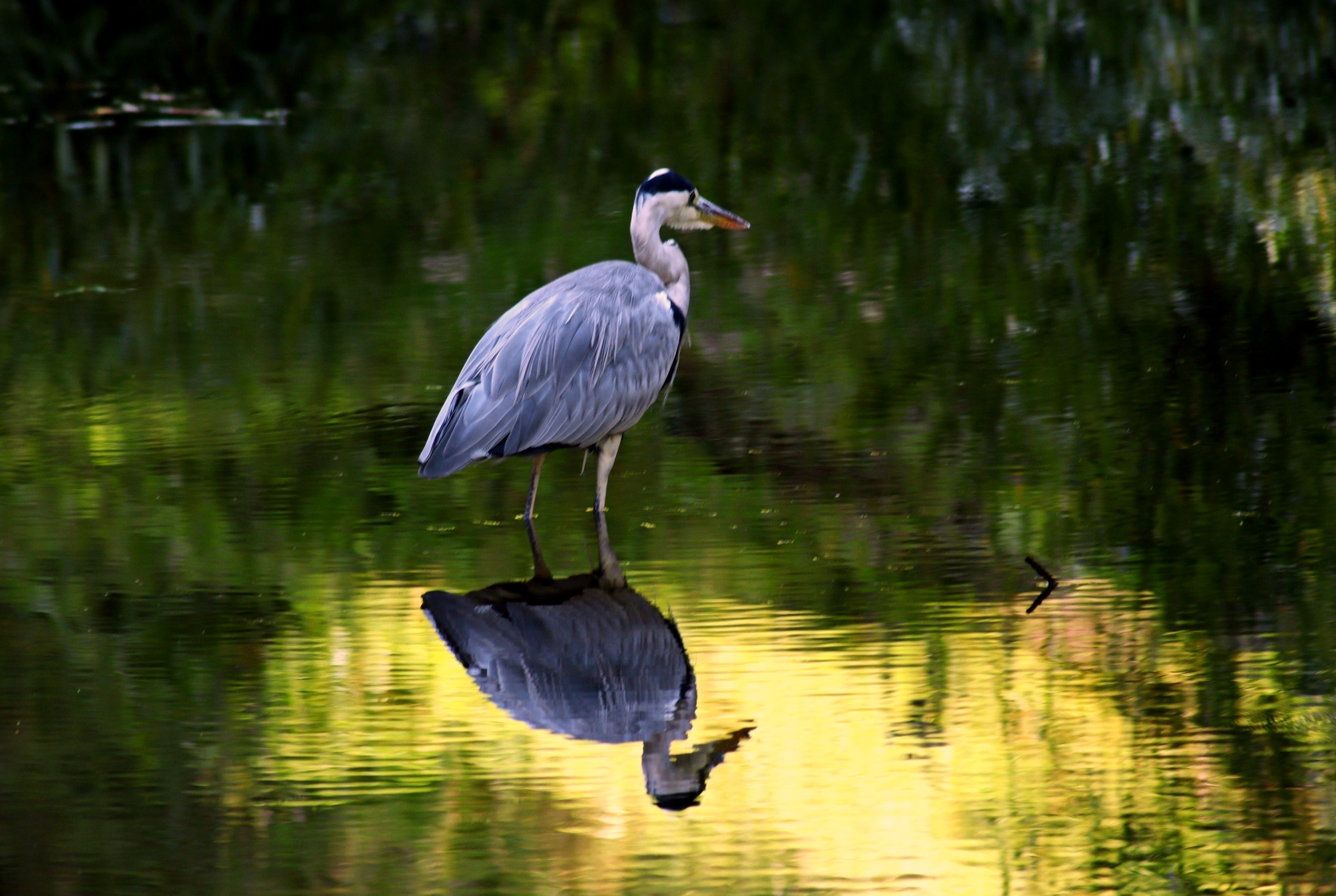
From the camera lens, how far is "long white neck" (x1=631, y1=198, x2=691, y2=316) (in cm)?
779

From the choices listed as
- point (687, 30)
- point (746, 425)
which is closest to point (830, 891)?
point (746, 425)

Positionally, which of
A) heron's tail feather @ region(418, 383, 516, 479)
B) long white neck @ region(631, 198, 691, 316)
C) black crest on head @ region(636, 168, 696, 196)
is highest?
black crest on head @ region(636, 168, 696, 196)

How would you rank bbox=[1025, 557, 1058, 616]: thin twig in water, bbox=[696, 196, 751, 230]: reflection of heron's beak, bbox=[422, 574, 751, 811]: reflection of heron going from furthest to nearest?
bbox=[696, 196, 751, 230]: reflection of heron's beak → bbox=[1025, 557, 1058, 616]: thin twig in water → bbox=[422, 574, 751, 811]: reflection of heron

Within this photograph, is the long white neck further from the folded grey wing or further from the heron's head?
the folded grey wing

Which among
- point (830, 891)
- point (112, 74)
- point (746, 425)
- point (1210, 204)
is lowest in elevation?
point (830, 891)

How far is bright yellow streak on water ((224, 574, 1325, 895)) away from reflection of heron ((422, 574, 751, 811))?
0.06 m

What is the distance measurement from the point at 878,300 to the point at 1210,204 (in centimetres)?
320

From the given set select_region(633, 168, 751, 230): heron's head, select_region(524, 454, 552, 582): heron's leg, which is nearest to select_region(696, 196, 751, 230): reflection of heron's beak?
select_region(633, 168, 751, 230): heron's head

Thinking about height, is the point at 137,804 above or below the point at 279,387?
below

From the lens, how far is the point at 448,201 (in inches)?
531

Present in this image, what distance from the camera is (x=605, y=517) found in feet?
22.6

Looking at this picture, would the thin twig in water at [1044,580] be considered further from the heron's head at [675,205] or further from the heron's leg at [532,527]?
the heron's head at [675,205]

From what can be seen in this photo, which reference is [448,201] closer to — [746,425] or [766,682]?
[746,425]

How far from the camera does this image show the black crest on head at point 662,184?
7844mm
